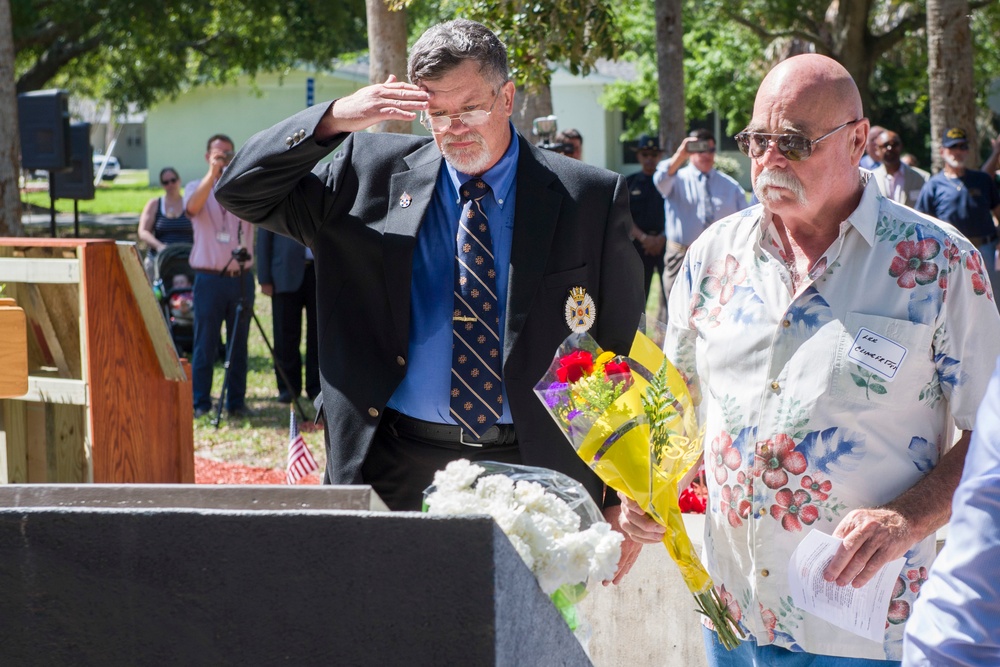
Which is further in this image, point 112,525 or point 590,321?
point 590,321

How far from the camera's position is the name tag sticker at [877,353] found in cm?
239

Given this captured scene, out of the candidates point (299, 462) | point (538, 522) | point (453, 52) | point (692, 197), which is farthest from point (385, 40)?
point (692, 197)

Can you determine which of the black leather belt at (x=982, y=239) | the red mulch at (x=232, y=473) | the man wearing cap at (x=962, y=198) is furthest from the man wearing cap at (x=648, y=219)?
the red mulch at (x=232, y=473)

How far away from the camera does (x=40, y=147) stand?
1209 cm

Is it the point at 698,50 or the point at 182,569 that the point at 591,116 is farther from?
the point at 182,569

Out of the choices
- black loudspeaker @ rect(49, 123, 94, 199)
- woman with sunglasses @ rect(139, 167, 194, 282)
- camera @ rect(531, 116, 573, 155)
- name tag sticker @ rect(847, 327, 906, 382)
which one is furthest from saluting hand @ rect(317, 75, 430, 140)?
black loudspeaker @ rect(49, 123, 94, 199)

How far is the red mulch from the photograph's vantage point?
7796 mm

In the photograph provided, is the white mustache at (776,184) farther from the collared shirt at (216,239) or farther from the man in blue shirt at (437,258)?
the collared shirt at (216,239)

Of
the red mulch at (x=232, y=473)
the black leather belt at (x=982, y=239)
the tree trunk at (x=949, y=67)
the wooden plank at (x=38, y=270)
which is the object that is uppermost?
the tree trunk at (x=949, y=67)

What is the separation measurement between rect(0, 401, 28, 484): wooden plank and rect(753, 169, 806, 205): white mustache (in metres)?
3.09

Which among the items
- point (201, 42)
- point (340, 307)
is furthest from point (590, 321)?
point (201, 42)

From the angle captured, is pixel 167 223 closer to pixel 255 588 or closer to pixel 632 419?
pixel 632 419

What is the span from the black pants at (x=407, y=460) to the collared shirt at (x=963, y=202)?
32.2 ft

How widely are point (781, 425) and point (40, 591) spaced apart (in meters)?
1.60
